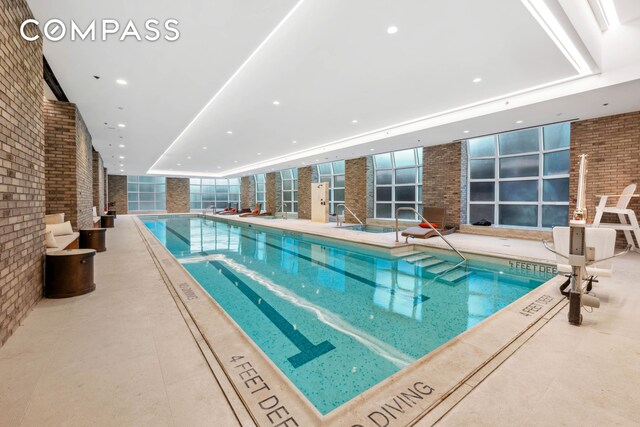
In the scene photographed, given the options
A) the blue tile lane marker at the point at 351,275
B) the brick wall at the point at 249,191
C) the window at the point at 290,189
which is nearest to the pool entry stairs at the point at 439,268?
the blue tile lane marker at the point at 351,275

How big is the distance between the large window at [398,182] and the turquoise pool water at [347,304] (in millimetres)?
6068

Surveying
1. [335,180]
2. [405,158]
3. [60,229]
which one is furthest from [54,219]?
[335,180]

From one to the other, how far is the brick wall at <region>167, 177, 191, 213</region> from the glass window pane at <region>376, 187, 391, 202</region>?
1594cm

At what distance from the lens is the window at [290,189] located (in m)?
17.9

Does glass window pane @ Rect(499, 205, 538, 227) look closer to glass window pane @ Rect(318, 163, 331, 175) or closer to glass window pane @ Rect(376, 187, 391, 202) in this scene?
glass window pane @ Rect(376, 187, 391, 202)

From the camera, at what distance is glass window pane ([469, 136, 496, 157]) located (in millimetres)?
9477

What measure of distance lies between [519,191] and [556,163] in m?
1.18

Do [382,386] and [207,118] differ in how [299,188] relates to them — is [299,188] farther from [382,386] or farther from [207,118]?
[382,386]

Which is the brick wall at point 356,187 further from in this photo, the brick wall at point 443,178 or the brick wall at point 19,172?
the brick wall at point 19,172

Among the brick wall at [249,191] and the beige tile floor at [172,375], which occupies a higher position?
the brick wall at [249,191]

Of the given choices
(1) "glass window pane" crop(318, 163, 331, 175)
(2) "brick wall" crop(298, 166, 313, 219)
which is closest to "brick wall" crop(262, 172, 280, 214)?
(2) "brick wall" crop(298, 166, 313, 219)

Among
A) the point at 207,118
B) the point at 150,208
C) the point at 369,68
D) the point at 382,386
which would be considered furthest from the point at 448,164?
the point at 150,208

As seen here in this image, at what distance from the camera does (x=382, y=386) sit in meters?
1.66

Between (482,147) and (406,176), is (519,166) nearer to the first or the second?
(482,147)
